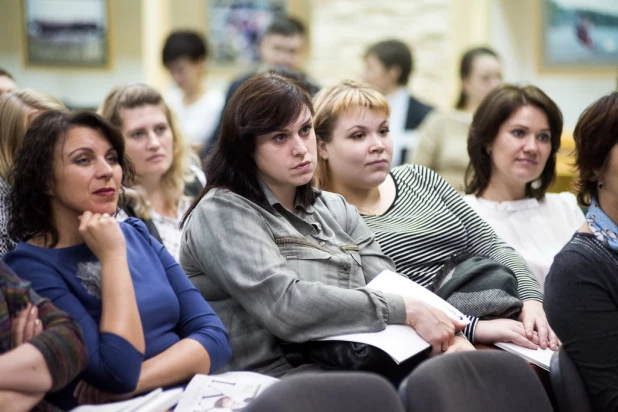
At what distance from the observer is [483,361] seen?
2.03m

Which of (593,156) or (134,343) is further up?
(593,156)

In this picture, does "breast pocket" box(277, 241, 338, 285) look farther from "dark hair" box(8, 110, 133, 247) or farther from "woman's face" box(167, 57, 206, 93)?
"woman's face" box(167, 57, 206, 93)

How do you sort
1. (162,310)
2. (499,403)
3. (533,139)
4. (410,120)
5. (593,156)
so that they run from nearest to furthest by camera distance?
(499,403) → (162,310) → (593,156) → (533,139) → (410,120)

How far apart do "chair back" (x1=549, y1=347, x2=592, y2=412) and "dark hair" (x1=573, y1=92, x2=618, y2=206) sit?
0.48m

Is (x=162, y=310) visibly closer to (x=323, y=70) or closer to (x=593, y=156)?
(x=593, y=156)

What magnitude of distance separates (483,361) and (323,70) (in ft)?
15.8

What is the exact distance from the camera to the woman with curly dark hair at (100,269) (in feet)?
6.61

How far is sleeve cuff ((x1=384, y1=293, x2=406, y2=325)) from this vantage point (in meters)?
2.35

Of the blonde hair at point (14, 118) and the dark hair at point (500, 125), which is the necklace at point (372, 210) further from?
the blonde hair at point (14, 118)

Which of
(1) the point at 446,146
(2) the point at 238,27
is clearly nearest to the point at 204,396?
(1) the point at 446,146

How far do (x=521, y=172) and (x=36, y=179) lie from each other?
1.94 meters

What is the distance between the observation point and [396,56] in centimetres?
533

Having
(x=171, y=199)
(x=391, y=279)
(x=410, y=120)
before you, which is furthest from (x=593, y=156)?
(x=410, y=120)

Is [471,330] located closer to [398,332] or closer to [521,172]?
[398,332]
